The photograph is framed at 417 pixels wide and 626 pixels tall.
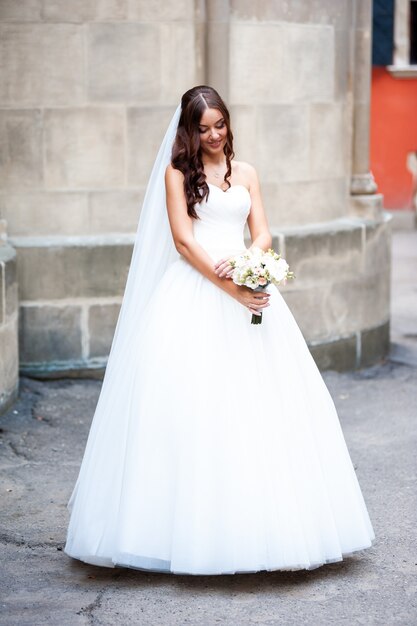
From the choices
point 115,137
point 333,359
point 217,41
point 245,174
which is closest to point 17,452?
point 115,137

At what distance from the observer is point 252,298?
15.2 ft

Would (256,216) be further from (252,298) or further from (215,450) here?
(215,450)

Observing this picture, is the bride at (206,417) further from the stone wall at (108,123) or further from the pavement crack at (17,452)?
the stone wall at (108,123)

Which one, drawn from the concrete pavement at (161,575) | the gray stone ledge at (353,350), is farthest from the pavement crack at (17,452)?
the gray stone ledge at (353,350)

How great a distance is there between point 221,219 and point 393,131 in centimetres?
1398

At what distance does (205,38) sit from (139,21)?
0.48 meters

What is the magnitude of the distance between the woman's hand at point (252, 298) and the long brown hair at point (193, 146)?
410mm

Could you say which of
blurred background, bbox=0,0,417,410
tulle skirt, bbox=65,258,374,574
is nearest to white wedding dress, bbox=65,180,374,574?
tulle skirt, bbox=65,258,374,574

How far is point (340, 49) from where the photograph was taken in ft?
28.1

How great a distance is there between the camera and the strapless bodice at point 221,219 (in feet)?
15.9

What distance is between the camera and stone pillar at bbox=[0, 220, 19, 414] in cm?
703

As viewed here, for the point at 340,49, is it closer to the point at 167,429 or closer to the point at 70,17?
the point at 70,17

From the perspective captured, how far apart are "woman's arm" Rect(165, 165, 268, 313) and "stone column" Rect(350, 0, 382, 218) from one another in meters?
4.25

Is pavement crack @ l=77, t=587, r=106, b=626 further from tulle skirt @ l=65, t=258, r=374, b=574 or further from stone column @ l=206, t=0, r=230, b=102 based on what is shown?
stone column @ l=206, t=0, r=230, b=102
